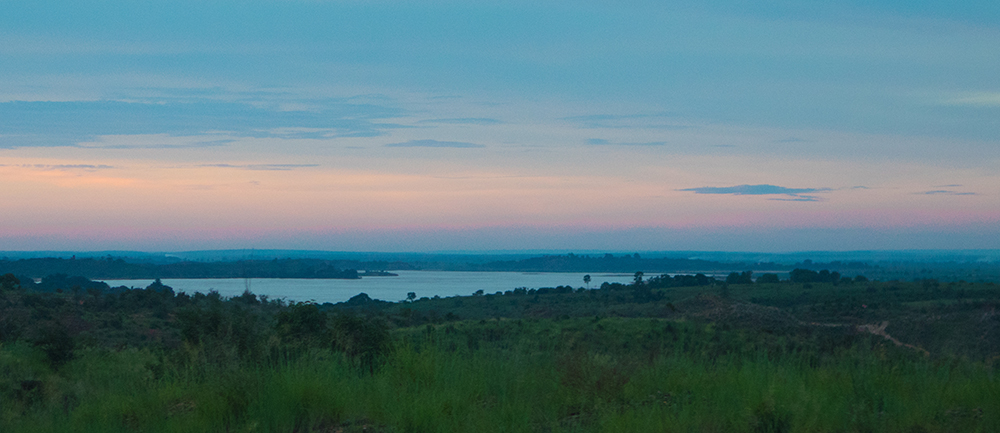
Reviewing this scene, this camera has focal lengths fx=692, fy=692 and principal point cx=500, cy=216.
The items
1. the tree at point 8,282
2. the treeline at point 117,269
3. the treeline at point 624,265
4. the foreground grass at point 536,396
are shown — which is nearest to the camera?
the foreground grass at point 536,396

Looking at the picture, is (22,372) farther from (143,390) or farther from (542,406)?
(542,406)

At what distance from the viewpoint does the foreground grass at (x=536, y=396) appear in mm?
5875

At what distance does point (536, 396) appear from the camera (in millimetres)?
6758

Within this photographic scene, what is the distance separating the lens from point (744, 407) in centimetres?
610

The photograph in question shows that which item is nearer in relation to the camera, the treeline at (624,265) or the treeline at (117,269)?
the treeline at (117,269)

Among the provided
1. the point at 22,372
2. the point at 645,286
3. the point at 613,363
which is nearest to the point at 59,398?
the point at 22,372

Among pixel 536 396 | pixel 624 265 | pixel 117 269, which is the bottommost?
pixel 624 265

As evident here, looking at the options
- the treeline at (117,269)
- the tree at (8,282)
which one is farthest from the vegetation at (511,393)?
the treeline at (117,269)

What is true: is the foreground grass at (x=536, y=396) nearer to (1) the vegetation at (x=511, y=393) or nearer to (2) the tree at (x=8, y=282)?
(1) the vegetation at (x=511, y=393)

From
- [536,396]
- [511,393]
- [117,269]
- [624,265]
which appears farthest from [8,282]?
[624,265]

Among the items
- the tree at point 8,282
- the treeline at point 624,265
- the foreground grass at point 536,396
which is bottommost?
the treeline at point 624,265

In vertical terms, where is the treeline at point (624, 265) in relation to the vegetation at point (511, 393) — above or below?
below

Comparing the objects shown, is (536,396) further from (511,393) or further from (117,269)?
(117,269)

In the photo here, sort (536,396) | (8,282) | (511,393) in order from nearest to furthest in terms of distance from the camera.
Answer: (536,396) < (511,393) < (8,282)
